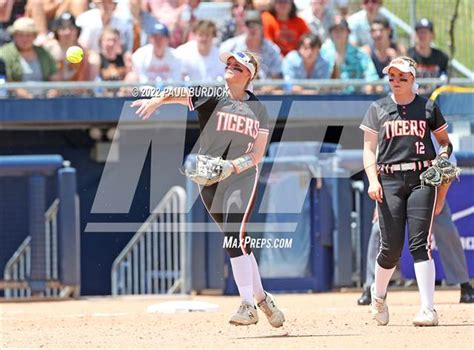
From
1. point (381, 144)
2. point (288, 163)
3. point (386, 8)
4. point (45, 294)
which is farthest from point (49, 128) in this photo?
point (381, 144)

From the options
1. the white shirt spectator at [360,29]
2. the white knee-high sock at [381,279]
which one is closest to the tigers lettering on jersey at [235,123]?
the white knee-high sock at [381,279]

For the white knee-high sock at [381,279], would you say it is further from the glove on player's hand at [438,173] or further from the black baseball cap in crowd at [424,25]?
the black baseball cap in crowd at [424,25]

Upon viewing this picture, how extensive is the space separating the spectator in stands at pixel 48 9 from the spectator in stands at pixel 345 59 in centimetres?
328

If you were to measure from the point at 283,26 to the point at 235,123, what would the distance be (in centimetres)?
698

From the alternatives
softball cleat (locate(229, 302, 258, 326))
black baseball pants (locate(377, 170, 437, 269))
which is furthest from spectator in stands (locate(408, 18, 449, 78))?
softball cleat (locate(229, 302, 258, 326))

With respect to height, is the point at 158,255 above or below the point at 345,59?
below

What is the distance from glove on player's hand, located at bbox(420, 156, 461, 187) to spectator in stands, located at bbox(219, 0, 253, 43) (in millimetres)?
6726

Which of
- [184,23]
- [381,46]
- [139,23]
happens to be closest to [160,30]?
[139,23]

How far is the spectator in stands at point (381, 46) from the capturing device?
1409cm

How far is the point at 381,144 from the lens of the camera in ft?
26.6

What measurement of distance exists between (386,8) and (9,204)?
5.97 metres

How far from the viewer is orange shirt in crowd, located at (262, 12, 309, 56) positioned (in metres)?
14.4

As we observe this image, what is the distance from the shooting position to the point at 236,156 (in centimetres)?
777

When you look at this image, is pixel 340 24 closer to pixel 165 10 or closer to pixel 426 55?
pixel 426 55
